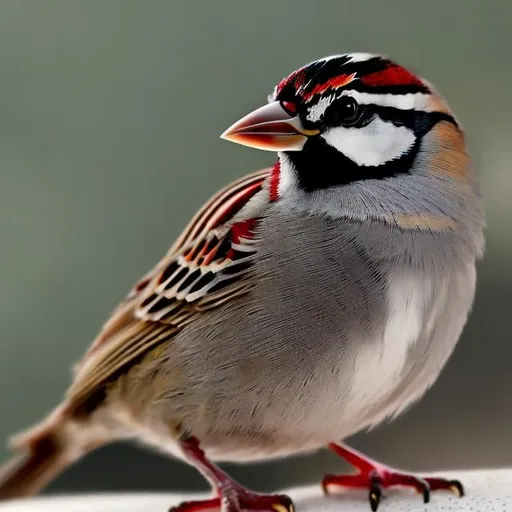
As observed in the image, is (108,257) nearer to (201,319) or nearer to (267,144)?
(201,319)

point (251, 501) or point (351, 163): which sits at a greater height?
point (351, 163)

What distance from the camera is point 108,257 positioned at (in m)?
1.38

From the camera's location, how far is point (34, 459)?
1.13 metres

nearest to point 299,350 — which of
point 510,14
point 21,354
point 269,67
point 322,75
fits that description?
point 322,75

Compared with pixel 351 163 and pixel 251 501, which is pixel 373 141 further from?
pixel 251 501

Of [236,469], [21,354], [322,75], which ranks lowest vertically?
[236,469]

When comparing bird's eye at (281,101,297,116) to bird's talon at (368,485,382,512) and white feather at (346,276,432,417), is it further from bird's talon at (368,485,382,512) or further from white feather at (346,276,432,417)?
bird's talon at (368,485,382,512)

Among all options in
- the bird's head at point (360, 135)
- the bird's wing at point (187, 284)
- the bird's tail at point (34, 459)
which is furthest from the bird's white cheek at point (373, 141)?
the bird's tail at point (34, 459)

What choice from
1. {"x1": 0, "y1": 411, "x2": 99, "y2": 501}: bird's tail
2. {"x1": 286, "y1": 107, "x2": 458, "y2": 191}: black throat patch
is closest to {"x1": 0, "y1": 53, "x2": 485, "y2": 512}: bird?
{"x1": 286, "y1": 107, "x2": 458, "y2": 191}: black throat patch

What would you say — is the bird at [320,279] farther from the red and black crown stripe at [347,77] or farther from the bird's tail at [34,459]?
the bird's tail at [34,459]

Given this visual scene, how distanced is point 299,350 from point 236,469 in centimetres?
66

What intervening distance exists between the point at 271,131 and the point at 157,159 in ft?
1.73

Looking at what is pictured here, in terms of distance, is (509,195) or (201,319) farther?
(509,195)

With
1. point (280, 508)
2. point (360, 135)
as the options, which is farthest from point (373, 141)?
point (280, 508)
